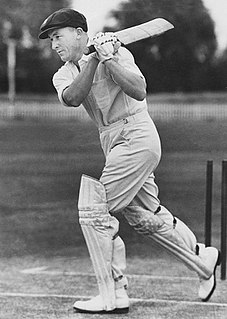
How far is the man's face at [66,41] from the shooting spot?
436 centimetres

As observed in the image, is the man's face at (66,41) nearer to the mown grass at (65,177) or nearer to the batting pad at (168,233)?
the batting pad at (168,233)

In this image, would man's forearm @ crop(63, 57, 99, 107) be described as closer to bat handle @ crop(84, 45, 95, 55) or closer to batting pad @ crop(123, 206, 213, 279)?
bat handle @ crop(84, 45, 95, 55)

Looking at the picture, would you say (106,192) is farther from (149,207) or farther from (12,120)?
(12,120)

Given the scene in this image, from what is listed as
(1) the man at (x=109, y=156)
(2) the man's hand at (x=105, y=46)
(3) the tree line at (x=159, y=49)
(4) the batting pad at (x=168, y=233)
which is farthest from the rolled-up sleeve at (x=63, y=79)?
(3) the tree line at (x=159, y=49)

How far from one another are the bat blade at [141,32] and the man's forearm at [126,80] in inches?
10.8

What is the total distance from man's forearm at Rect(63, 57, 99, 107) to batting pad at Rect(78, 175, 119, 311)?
382 mm

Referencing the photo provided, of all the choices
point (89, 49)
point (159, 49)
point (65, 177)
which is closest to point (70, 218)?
point (65, 177)

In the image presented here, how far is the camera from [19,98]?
800 cm

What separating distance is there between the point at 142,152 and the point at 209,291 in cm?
77

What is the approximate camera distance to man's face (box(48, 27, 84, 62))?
14.3ft

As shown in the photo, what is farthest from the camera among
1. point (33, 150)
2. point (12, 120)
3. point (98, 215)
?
point (33, 150)

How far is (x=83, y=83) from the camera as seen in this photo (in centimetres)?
417

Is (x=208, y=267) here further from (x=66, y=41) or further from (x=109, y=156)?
(x=66, y=41)

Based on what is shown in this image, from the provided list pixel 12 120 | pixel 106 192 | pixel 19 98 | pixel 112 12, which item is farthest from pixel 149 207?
pixel 12 120
